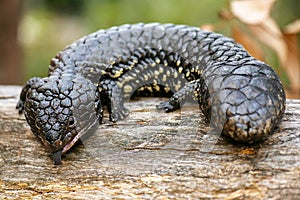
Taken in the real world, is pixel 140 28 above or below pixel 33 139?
above

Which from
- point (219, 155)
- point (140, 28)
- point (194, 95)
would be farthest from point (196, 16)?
point (219, 155)

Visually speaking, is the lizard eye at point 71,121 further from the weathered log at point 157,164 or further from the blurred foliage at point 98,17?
the blurred foliage at point 98,17

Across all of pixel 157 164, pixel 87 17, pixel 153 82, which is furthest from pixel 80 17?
pixel 157 164

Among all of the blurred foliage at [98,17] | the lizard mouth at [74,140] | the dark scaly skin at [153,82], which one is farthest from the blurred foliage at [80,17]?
the lizard mouth at [74,140]

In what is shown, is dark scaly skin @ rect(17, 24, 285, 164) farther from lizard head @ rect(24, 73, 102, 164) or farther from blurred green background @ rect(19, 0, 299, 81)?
blurred green background @ rect(19, 0, 299, 81)

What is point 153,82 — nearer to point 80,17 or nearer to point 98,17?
point 98,17

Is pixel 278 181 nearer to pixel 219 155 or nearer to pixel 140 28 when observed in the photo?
pixel 219 155

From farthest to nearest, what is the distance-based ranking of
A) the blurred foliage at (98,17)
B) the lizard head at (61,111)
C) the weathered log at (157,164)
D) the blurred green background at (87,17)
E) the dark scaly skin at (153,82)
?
the blurred green background at (87,17), the blurred foliage at (98,17), the lizard head at (61,111), the dark scaly skin at (153,82), the weathered log at (157,164)
